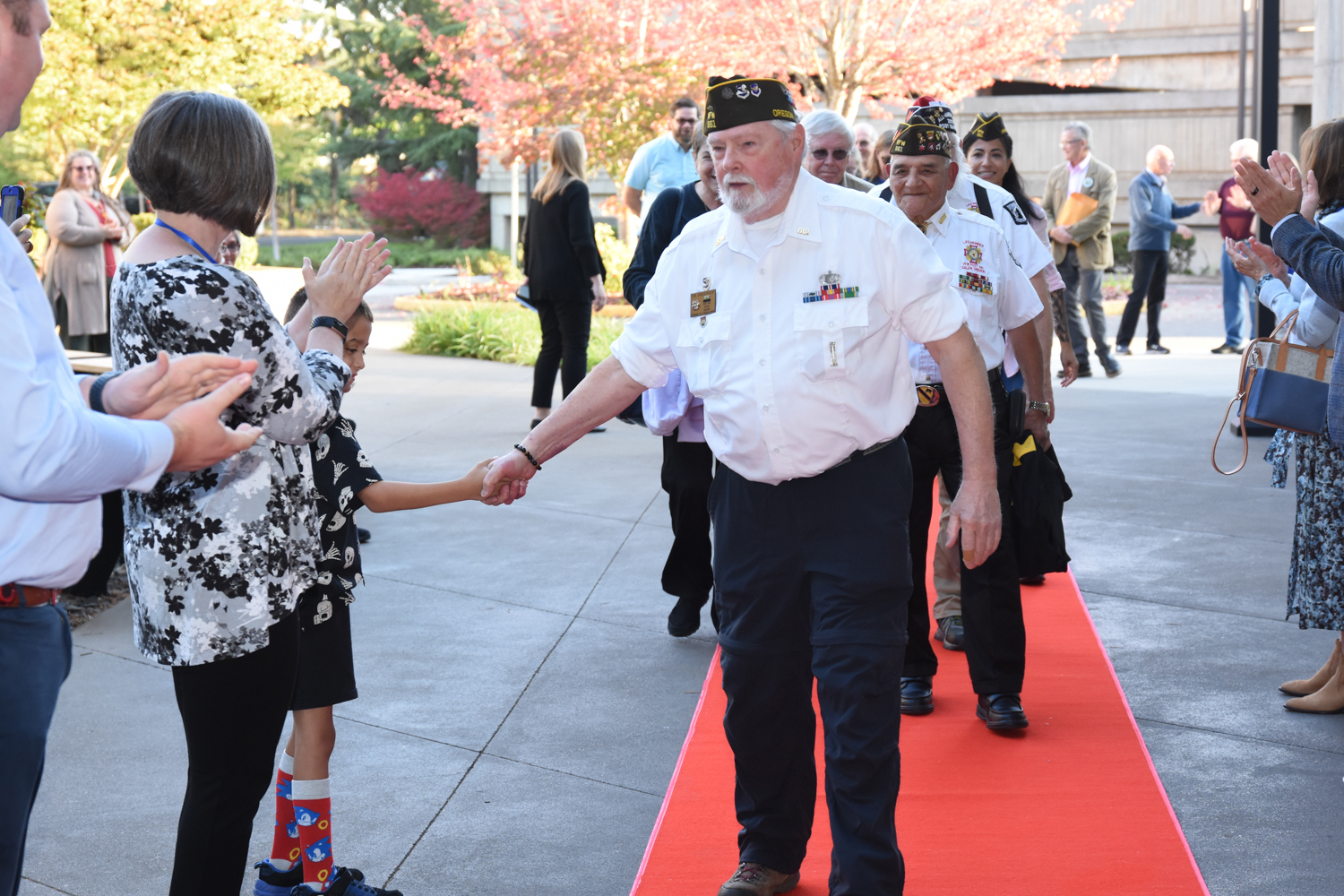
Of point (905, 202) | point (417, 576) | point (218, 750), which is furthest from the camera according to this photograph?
point (417, 576)

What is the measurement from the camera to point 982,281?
14.8ft

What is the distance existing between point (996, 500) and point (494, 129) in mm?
18097

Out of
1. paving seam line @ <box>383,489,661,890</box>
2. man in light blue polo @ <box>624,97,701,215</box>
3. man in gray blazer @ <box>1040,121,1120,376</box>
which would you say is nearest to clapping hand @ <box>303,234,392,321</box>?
paving seam line @ <box>383,489,661,890</box>

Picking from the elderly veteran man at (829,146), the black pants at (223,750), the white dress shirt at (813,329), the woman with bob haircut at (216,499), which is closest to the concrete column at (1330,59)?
the elderly veteran man at (829,146)

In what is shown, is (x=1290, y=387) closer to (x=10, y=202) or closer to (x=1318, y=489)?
(x=1318, y=489)

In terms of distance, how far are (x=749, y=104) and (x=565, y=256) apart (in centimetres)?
623

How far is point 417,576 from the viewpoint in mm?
6496

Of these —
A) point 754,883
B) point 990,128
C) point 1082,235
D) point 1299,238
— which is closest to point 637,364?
point 754,883

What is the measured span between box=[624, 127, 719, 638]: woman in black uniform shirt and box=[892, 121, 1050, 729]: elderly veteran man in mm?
1091

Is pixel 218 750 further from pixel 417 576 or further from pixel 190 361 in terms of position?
pixel 417 576

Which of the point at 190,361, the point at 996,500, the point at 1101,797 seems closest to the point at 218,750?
the point at 190,361

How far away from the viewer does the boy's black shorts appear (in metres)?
3.17

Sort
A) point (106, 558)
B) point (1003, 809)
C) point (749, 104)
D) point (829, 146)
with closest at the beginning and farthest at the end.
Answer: point (749, 104) → point (1003, 809) → point (829, 146) → point (106, 558)

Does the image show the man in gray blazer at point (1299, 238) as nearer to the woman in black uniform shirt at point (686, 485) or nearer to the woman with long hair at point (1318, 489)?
the woman with long hair at point (1318, 489)
